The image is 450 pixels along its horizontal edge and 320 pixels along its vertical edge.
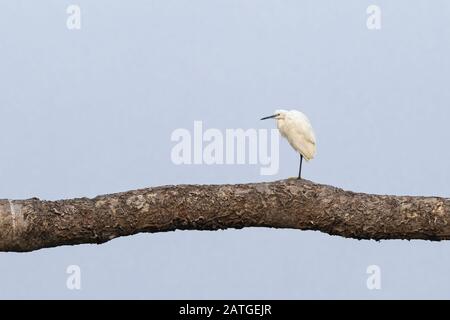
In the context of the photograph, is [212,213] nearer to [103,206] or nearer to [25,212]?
[103,206]

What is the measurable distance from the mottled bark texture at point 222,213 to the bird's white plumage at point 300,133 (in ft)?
1.50

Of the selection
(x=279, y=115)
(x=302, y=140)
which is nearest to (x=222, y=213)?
(x=302, y=140)

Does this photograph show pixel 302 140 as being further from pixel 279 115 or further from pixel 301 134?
pixel 279 115

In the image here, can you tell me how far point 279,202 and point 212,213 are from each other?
0.52 m

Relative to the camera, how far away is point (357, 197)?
27.7 feet

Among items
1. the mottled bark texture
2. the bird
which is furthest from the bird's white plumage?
the mottled bark texture

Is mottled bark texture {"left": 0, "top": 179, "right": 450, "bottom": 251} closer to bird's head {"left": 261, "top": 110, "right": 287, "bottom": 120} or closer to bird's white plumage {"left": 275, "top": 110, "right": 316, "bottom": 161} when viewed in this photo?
bird's white plumage {"left": 275, "top": 110, "right": 316, "bottom": 161}

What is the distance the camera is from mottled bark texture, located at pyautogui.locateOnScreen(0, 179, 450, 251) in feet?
27.0

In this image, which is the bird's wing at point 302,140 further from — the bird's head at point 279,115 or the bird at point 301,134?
the bird's head at point 279,115

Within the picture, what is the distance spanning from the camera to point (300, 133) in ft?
29.0

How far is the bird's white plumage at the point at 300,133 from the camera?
8828 millimetres

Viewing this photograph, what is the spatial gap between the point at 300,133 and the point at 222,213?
104 cm
